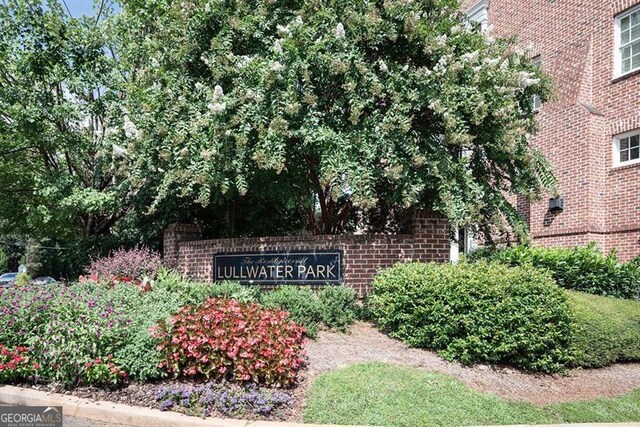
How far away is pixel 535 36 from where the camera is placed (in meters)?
14.3

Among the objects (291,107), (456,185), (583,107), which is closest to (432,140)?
(456,185)

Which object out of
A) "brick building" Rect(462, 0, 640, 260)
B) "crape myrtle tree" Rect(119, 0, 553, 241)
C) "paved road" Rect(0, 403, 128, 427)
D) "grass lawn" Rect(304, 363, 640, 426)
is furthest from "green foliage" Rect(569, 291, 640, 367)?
"paved road" Rect(0, 403, 128, 427)

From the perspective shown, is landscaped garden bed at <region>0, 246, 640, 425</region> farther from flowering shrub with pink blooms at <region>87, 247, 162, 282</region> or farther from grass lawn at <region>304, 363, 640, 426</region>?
flowering shrub with pink blooms at <region>87, 247, 162, 282</region>

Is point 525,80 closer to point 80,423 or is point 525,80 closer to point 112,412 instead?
point 112,412

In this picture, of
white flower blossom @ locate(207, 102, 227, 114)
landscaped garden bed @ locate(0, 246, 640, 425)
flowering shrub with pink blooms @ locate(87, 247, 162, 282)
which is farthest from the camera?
flowering shrub with pink blooms @ locate(87, 247, 162, 282)

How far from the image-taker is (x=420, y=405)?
482 cm

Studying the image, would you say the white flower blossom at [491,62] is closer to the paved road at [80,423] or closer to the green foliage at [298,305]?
the green foliage at [298,305]

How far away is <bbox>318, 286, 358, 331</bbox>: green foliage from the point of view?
23.6ft

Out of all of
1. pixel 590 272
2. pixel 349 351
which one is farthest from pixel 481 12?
pixel 349 351

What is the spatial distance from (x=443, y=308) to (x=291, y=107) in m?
3.44

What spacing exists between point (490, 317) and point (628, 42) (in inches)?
361
